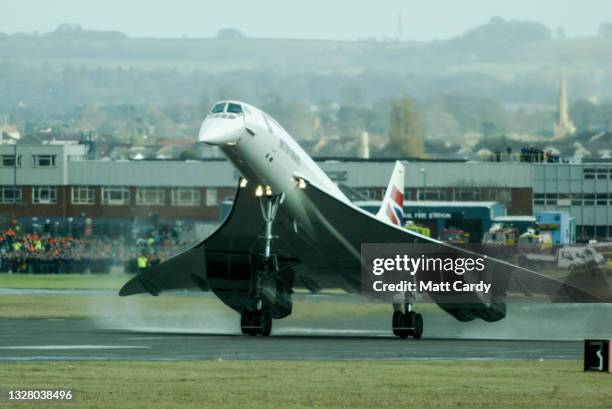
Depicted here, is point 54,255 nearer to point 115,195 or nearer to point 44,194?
point 44,194

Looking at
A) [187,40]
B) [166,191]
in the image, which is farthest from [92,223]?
[187,40]

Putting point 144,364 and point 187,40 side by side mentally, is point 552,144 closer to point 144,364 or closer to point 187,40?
point 187,40

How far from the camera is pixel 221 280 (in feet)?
114

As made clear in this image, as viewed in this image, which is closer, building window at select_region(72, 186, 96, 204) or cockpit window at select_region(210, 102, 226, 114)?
cockpit window at select_region(210, 102, 226, 114)

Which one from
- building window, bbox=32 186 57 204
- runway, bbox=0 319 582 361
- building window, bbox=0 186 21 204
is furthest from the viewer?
building window, bbox=32 186 57 204

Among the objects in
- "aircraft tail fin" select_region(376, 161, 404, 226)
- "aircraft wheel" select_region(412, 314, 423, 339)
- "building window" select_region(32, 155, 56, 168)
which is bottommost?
"building window" select_region(32, 155, 56, 168)

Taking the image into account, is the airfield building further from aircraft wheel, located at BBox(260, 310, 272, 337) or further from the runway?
the runway

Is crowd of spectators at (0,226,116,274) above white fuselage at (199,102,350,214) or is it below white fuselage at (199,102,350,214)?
below

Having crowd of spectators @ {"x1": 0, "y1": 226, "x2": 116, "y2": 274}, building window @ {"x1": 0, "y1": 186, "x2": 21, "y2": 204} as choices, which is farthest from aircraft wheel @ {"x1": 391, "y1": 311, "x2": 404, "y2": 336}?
building window @ {"x1": 0, "y1": 186, "x2": 21, "y2": 204}

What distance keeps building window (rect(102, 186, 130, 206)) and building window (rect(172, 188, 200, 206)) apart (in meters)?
4.02

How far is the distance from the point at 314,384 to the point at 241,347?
776cm

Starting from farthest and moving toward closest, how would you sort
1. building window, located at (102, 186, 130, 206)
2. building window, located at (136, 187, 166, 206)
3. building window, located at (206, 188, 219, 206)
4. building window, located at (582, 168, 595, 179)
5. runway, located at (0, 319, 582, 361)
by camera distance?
building window, located at (102, 186, 130, 206) < building window, located at (136, 187, 166, 206) < building window, located at (206, 188, 219, 206) < building window, located at (582, 168, 595, 179) < runway, located at (0, 319, 582, 361)

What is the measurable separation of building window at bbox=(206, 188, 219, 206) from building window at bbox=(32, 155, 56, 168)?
11.9 meters

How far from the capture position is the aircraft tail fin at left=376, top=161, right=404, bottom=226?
38375mm
